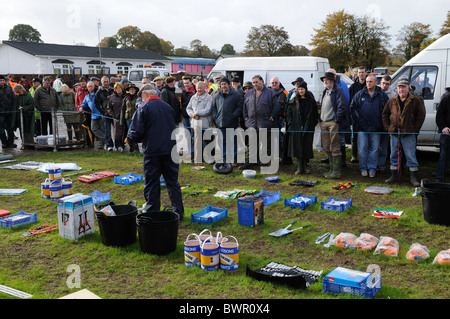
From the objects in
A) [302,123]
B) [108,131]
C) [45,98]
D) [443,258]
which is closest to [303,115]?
[302,123]

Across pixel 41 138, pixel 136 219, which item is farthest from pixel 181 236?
pixel 41 138

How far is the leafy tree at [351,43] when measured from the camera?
49938 mm

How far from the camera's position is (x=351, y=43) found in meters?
51.8

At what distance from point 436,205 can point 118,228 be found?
187 inches

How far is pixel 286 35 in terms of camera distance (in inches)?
2793

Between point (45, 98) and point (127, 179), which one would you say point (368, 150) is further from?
point (45, 98)

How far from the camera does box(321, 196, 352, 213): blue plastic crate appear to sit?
7273 mm

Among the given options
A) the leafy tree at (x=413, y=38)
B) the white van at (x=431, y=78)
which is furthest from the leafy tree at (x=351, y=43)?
the white van at (x=431, y=78)

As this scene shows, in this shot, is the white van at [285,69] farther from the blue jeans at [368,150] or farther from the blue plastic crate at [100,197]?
the blue plastic crate at [100,197]

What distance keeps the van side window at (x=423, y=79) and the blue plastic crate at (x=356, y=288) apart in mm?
7135

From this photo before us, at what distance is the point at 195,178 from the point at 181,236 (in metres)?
3.74

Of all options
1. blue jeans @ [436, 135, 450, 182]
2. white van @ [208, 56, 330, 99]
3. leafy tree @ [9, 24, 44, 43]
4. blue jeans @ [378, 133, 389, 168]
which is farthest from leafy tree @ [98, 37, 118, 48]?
blue jeans @ [436, 135, 450, 182]

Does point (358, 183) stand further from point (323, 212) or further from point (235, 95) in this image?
point (235, 95)
